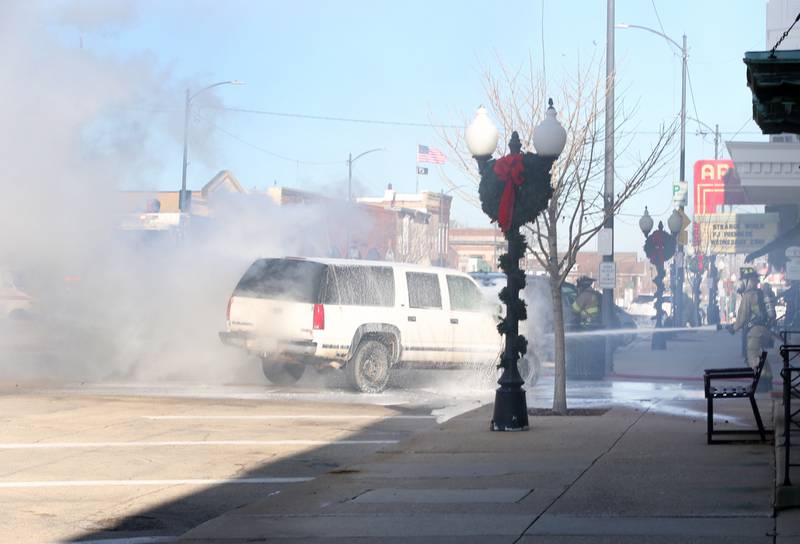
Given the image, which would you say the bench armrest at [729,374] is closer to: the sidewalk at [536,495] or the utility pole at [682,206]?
the sidewalk at [536,495]

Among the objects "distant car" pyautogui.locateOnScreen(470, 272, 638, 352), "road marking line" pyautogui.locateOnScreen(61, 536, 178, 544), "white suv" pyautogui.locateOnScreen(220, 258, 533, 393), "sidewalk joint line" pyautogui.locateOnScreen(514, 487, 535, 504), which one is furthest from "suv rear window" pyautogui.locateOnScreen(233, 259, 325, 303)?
"road marking line" pyautogui.locateOnScreen(61, 536, 178, 544)

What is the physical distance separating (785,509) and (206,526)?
156 inches

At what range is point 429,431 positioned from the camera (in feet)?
45.0

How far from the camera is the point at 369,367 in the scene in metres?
19.4

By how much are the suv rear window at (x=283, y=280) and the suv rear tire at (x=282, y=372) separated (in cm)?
153

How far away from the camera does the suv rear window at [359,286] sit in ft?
62.5

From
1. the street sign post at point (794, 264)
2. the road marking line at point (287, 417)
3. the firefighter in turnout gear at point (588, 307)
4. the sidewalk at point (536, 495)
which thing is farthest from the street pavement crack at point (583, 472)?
the street sign post at point (794, 264)

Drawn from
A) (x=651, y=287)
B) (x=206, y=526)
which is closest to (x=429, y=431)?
(x=206, y=526)

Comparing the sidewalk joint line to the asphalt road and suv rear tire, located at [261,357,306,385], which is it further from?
suv rear tire, located at [261,357,306,385]

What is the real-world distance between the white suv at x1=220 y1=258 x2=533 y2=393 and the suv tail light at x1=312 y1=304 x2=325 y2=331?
0.01 meters

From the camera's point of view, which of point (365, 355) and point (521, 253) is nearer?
point (521, 253)

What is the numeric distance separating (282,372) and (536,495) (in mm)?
11398

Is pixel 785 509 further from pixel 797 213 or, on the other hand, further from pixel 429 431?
pixel 797 213

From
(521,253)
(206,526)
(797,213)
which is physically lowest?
(206,526)
